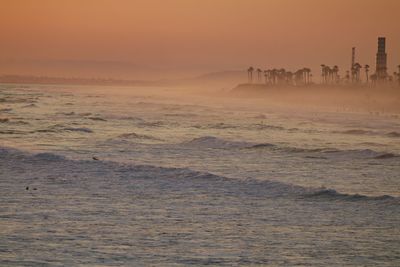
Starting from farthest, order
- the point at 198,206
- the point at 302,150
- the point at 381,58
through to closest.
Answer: the point at 381,58 → the point at 302,150 → the point at 198,206

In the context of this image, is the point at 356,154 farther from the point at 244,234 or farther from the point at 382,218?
the point at 244,234

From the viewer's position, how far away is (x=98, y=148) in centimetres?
3809

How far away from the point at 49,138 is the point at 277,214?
28.4m

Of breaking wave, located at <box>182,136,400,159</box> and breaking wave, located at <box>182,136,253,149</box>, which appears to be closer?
breaking wave, located at <box>182,136,400,159</box>

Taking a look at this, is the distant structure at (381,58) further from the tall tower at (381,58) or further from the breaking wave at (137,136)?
the breaking wave at (137,136)

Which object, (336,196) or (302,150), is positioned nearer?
(336,196)

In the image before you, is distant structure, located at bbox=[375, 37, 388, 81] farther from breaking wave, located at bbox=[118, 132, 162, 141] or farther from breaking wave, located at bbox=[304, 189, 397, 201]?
breaking wave, located at bbox=[304, 189, 397, 201]

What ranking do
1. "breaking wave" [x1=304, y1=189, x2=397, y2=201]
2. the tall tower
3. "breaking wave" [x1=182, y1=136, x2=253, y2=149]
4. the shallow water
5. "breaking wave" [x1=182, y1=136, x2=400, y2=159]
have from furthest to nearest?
the tall tower → "breaking wave" [x1=182, y1=136, x2=253, y2=149] → "breaking wave" [x1=182, y1=136, x2=400, y2=159] → "breaking wave" [x1=304, y1=189, x2=397, y2=201] → the shallow water

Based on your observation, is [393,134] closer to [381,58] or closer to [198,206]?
[198,206]

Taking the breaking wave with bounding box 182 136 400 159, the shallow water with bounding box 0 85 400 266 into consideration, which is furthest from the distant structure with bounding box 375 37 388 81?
the shallow water with bounding box 0 85 400 266

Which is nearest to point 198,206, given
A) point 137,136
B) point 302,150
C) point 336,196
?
point 336,196

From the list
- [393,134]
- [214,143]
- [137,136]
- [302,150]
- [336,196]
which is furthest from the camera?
[393,134]

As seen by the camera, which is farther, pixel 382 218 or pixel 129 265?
pixel 382 218

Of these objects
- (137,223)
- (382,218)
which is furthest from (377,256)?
(137,223)
